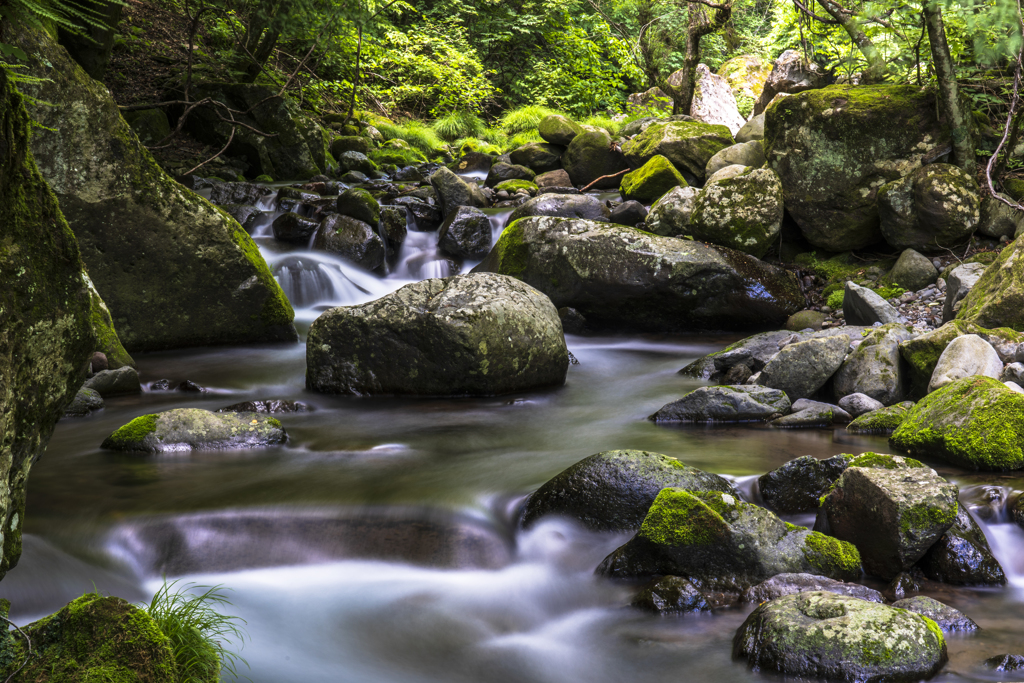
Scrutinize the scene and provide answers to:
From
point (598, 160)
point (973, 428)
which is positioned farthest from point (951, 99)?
point (598, 160)

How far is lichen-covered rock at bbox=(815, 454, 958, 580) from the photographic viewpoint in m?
3.27

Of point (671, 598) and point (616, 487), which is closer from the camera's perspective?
point (671, 598)

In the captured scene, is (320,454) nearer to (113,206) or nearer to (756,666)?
(756,666)

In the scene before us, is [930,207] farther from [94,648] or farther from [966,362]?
[94,648]

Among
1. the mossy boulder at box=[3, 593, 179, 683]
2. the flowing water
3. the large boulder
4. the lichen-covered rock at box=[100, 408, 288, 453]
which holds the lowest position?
the flowing water

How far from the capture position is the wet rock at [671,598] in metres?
3.15

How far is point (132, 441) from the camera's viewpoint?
509cm

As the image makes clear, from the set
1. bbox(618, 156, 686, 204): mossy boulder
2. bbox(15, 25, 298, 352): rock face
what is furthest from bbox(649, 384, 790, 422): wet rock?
bbox(618, 156, 686, 204): mossy boulder

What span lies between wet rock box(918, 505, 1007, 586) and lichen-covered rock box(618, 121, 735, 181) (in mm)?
10365

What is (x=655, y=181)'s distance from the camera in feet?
39.6

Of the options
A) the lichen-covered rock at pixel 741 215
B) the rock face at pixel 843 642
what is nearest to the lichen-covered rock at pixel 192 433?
the rock face at pixel 843 642

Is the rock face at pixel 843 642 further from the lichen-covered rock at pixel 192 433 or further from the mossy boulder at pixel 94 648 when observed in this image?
the lichen-covered rock at pixel 192 433

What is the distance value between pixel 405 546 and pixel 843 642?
2145 millimetres

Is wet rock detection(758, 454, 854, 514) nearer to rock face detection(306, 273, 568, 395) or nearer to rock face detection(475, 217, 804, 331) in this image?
rock face detection(306, 273, 568, 395)
